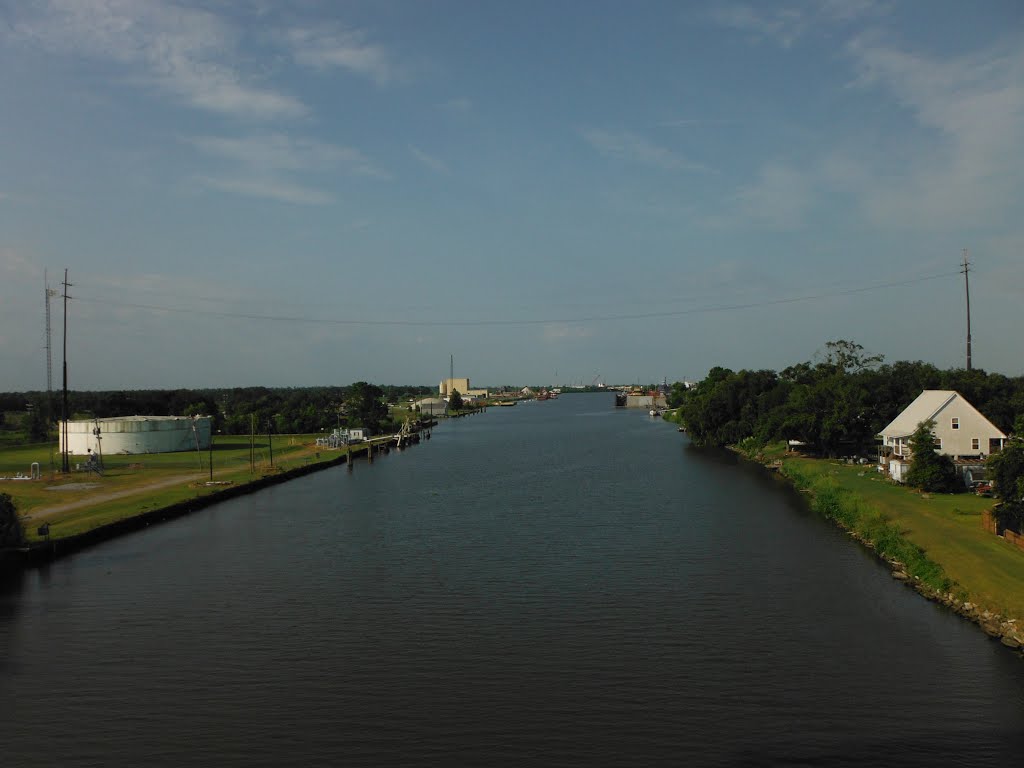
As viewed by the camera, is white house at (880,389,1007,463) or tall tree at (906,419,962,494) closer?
tall tree at (906,419,962,494)

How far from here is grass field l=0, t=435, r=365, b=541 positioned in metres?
43.6

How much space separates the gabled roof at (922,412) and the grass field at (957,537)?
4154mm

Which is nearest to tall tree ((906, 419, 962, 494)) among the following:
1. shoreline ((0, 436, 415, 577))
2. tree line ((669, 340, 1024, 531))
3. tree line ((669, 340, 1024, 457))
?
tree line ((669, 340, 1024, 531))

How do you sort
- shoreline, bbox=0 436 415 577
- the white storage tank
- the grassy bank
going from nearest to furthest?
1. the grassy bank
2. shoreline, bbox=0 436 415 577
3. the white storage tank


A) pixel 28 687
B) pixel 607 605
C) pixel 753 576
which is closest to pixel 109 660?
pixel 28 687

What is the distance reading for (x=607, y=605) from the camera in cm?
2667

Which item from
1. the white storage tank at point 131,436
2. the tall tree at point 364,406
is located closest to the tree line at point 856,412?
the tall tree at point 364,406

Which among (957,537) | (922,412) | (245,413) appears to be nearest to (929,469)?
(922,412)

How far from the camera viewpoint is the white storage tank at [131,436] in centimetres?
8031

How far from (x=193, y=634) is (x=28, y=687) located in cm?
475

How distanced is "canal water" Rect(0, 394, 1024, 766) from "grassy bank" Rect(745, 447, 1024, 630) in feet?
3.78

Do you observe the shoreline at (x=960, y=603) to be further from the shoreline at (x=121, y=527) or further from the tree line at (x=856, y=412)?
the shoreline at (x=121, y=527)

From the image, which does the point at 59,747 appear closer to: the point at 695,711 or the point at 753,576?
the point at 695,711

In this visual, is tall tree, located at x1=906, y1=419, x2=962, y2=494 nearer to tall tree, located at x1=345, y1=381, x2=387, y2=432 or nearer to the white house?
the white house
